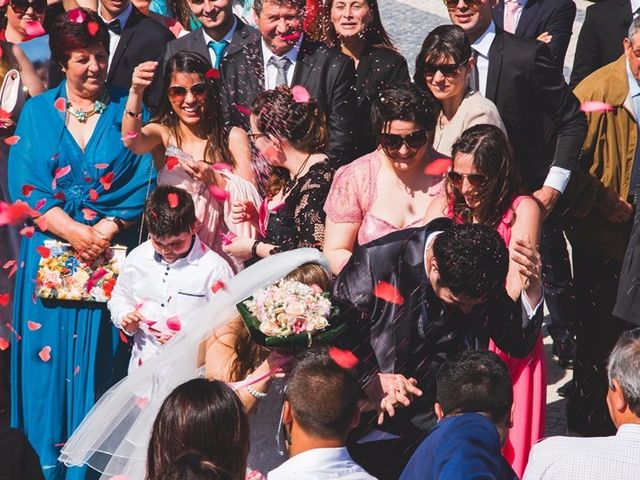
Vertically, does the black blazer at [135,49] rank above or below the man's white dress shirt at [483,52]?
below

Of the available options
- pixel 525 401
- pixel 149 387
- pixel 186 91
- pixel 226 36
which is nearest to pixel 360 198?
pixel 186 91

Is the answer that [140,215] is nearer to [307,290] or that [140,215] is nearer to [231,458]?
[307,290]

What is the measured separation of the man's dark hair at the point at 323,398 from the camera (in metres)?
4.70

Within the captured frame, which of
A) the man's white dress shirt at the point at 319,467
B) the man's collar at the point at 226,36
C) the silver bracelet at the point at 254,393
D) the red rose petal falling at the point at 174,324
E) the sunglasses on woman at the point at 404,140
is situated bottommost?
the red rose petal falling at the point at 174,324

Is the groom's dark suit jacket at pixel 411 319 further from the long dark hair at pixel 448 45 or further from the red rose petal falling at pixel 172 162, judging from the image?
the red rose petal falling at pixel 172 162

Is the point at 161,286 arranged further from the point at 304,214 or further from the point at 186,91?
the point at 186,91

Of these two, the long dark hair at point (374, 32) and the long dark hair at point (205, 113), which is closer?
the long dark hair at point (205, 113)

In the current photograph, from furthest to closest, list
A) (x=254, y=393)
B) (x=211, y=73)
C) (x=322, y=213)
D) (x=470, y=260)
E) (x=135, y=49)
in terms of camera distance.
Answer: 1. (x=135, y=49)
2. (x=211, y=73)
3. (x=322, y=213)
4. (x=254, y=393)
5. (x=470, y=260)

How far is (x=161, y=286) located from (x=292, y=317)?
1.38 metres

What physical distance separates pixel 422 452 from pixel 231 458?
2.34ft

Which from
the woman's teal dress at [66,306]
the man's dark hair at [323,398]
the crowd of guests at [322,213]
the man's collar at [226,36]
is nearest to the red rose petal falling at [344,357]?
the crowd of guests at [322,213]

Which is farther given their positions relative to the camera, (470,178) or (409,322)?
(470,178)

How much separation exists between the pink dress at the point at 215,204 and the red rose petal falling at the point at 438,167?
982 millimetres

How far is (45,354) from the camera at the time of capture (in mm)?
7152
